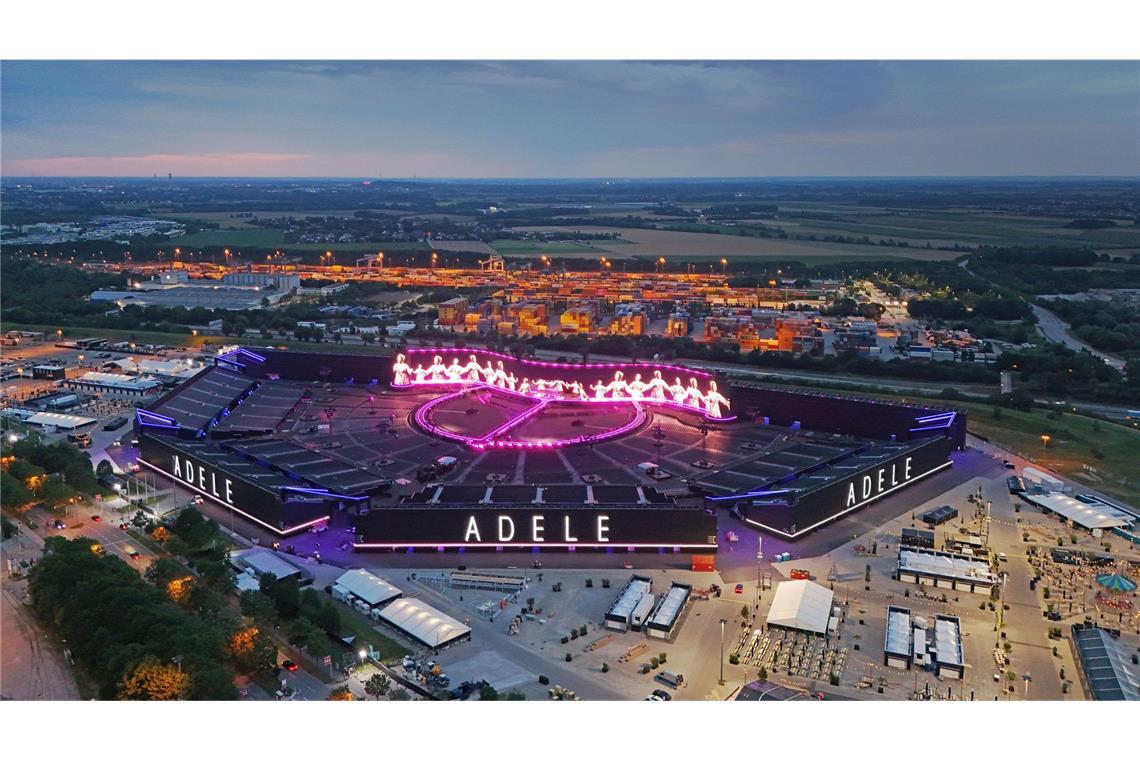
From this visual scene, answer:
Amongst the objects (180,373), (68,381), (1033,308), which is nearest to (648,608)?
(180,373)

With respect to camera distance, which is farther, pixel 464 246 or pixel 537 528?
pixel 464 246

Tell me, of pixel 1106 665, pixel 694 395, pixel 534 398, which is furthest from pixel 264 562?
pixel 1106 665

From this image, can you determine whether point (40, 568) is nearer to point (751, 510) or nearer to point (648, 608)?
point (648, 608)

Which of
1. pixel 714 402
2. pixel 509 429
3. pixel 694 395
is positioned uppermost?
pixel 694 395

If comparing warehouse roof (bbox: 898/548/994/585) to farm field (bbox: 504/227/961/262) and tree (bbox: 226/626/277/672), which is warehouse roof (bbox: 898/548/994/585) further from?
farm field (bbox: 504/227/961/262)

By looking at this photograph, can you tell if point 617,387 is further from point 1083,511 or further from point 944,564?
point 1083,511

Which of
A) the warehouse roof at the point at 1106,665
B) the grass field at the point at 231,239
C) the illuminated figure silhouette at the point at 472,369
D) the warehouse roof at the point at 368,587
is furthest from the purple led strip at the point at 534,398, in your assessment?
the grass field at the point at 231,239
